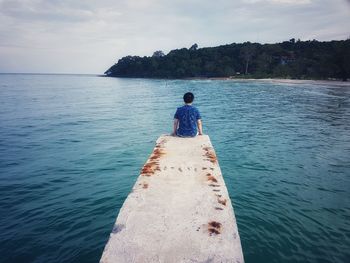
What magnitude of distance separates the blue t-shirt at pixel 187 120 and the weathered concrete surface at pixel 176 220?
96.6 inches

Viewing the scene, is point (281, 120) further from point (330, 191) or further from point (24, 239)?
point (24, 239)

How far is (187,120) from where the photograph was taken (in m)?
7.52

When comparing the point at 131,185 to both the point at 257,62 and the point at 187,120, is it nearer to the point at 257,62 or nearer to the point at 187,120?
the point at 187,120

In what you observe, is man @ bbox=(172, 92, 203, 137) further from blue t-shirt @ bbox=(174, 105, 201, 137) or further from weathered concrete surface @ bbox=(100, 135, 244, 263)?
weathered concrete surface @ bbox=(100, 135, 244, 263)

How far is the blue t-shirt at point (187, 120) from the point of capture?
7.50m

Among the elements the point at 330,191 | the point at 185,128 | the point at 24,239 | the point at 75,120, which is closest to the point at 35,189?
the point at 24,239

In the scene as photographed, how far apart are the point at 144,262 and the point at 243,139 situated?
473 inches

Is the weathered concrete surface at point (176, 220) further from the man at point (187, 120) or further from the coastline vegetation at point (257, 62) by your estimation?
the coastline vegetation at point (257, 62)

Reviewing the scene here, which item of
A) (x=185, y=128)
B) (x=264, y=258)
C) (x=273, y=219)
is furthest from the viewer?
(x=185, y=128)

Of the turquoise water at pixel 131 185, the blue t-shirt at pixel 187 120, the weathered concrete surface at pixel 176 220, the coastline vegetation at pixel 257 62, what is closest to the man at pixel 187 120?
the blue t-shirt at pixel 187 120

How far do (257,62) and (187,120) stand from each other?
374ft

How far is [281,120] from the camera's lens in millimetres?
20078

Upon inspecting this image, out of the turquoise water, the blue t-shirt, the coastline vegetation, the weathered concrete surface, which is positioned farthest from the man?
the coastline vegetation

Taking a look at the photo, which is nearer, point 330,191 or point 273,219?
point 273,219
